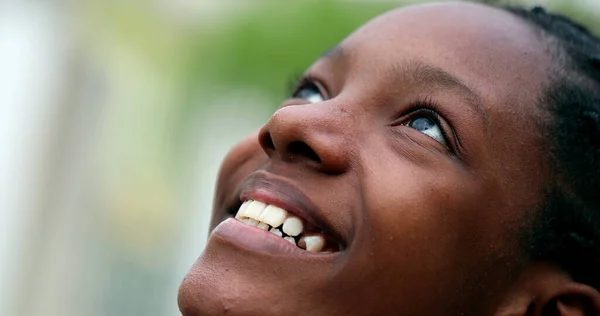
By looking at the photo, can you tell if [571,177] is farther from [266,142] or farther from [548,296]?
[266,142]

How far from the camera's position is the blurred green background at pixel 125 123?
505cm

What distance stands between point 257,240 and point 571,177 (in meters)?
0.60

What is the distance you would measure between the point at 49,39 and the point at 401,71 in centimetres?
479

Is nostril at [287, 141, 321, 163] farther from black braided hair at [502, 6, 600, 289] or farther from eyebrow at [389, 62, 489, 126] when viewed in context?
black braided hair at [502, 6, 600, 289]

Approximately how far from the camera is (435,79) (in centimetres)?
149

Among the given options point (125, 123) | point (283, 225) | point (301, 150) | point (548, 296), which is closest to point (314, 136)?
point (301, 150)

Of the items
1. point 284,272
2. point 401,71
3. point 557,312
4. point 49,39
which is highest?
point 49,39

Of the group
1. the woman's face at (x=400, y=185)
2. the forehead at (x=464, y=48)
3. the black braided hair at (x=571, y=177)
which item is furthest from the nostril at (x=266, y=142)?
the black braided hair at (x=571, y=177)

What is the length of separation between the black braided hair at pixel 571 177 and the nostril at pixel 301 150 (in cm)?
42

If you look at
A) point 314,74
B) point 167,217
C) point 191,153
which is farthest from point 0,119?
point 314,74

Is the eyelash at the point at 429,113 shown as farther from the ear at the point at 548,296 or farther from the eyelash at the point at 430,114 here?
the ear at the point at 548,296

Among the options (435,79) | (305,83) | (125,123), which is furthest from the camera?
(125,123)

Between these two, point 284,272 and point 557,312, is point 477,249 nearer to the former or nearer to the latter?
point 557,312

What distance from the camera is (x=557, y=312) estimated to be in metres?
1.54
